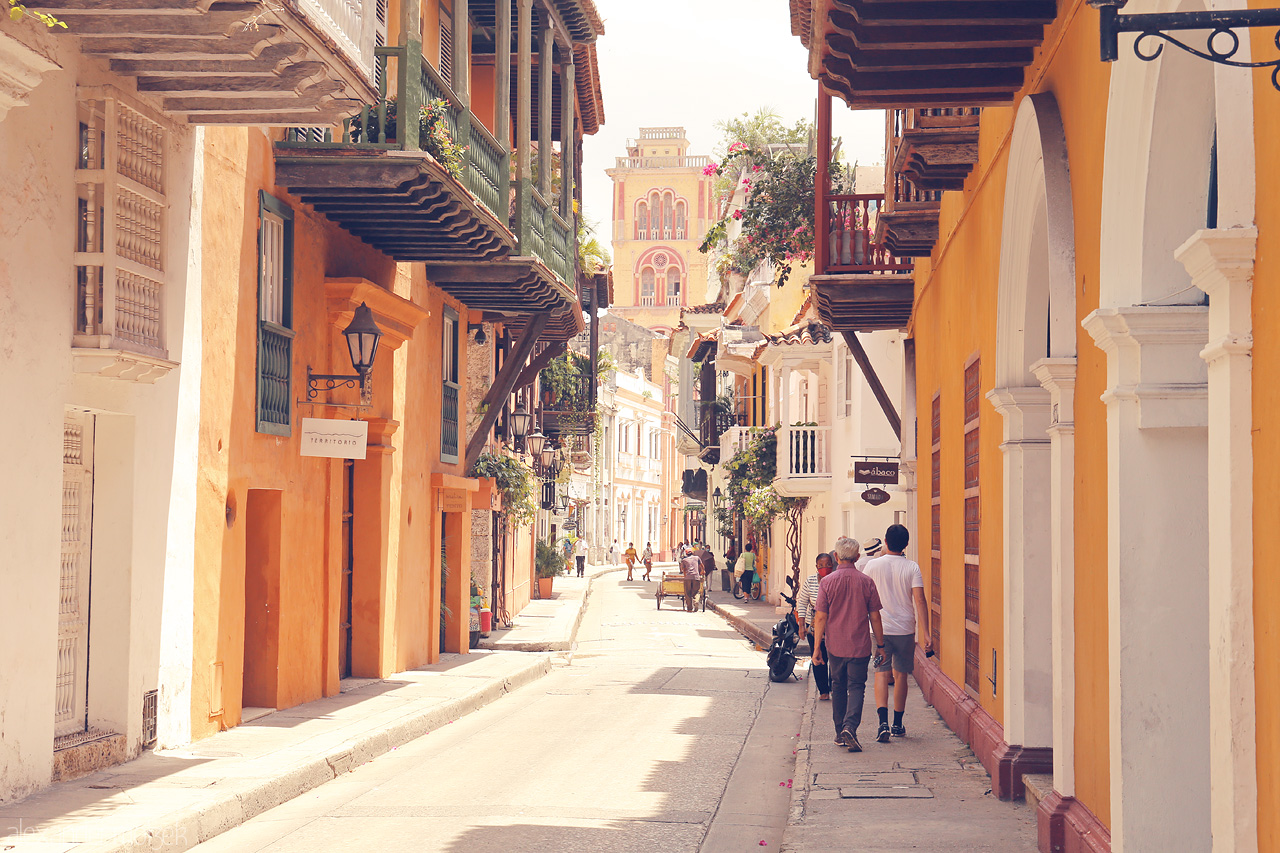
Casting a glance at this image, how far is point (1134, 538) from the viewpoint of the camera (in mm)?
5957

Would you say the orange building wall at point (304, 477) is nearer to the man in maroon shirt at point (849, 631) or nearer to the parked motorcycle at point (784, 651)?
the parked motorcycle at point (784, 651)

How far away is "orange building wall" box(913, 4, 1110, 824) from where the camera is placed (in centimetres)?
693

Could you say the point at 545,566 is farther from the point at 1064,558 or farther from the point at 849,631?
the point at 1064,558

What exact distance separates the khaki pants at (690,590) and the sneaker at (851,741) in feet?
82.5

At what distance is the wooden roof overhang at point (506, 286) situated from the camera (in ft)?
57.0

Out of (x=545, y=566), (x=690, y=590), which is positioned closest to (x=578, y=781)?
(x=690, y=590)

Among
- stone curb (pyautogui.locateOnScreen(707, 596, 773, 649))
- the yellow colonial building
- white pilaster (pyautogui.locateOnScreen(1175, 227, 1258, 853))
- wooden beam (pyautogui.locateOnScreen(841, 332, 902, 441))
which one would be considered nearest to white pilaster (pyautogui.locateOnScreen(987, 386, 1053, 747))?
white pilaster (pyautogui.locateOnScreen(1175, 227, 1258, 853))

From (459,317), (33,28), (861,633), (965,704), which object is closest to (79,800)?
(33,28)

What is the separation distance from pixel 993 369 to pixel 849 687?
2.92 meters

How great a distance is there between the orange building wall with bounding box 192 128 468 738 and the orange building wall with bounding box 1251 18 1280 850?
847 cm

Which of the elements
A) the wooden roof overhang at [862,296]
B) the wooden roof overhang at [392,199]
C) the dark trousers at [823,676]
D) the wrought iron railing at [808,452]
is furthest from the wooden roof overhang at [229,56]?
Result: the wrought iron railing at [808,452]

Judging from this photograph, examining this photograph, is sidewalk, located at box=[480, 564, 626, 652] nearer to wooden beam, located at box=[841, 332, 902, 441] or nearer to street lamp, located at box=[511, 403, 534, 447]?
street lamp, located at box=[511, 403, 534, 447]

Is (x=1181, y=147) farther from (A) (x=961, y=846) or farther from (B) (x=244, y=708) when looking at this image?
(B) (x=244, y=708)

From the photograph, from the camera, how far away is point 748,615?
109 ft
